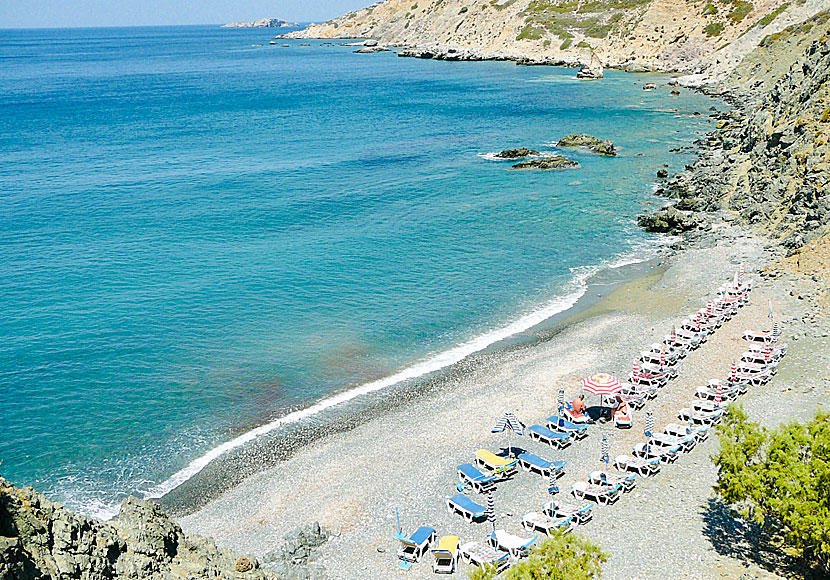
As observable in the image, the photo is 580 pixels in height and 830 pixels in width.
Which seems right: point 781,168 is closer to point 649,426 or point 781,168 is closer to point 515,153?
point 515,153

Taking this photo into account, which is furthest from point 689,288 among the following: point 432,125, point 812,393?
point 432,125

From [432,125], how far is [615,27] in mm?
90617

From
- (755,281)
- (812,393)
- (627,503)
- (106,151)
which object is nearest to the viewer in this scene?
(627,503)

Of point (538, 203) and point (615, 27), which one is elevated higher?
point (615, 27)

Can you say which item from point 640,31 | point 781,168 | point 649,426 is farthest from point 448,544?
point 640,31

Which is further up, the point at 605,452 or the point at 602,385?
the point at 602,385

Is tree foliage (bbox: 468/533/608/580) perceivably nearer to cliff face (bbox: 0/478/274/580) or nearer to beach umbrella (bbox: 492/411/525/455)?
cliff face (bbox: 0/478/274/580)

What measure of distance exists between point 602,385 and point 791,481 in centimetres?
1131

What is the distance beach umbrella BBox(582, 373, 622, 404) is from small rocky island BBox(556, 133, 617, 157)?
52.8m

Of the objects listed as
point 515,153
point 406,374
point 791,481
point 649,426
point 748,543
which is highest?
point 515,153

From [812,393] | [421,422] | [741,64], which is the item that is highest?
[741,64]

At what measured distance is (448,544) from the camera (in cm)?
2105

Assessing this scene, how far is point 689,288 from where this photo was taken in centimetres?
4106

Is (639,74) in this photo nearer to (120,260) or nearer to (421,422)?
(120,260)
